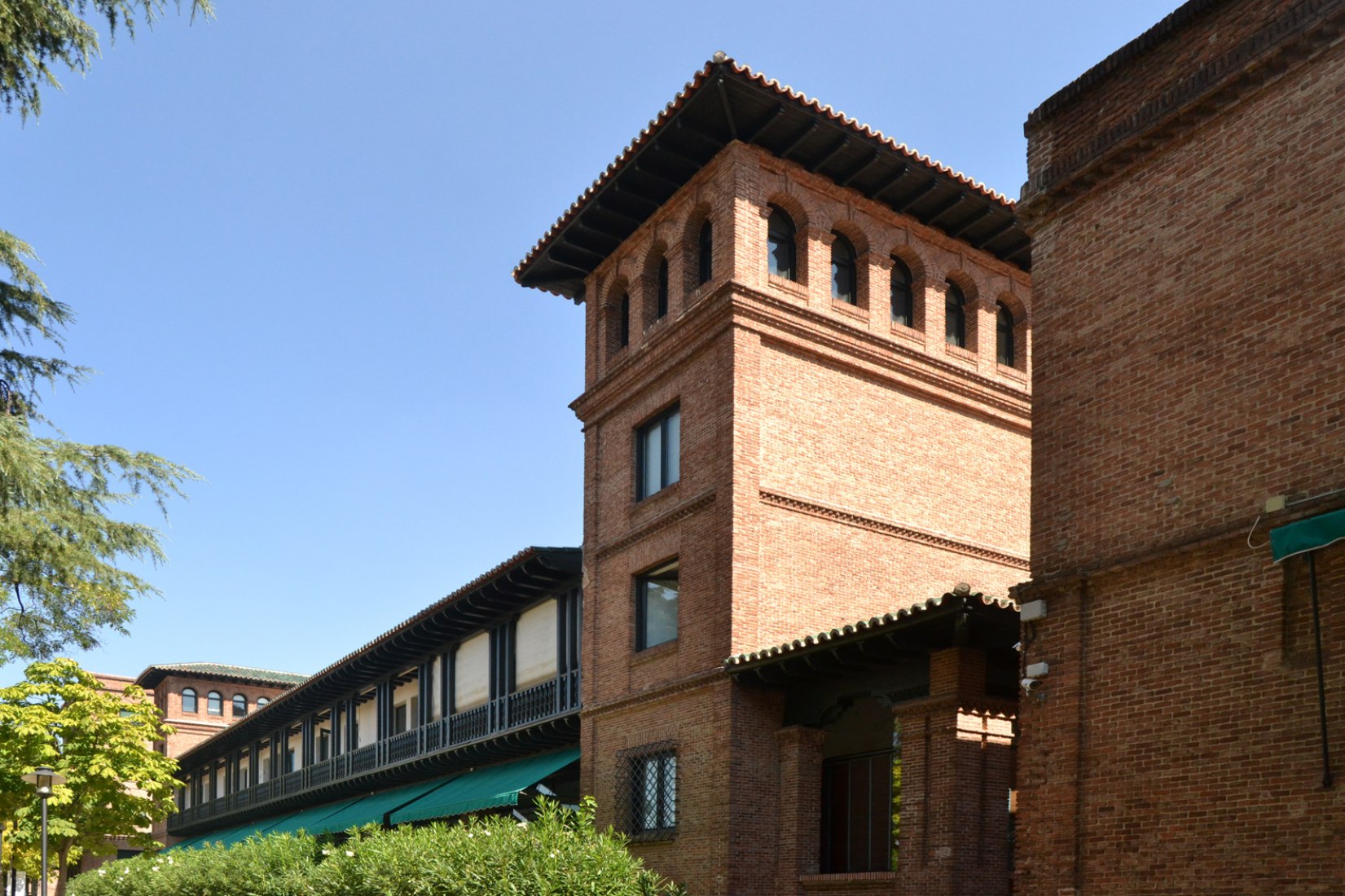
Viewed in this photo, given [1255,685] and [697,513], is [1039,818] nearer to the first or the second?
[1255,685]

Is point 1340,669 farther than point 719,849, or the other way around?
point 719,849

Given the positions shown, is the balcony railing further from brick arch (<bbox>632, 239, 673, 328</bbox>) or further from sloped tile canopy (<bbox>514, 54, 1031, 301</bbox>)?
sloped tile canopy (<bbox>514, 54, 1031, 301</bbox>)

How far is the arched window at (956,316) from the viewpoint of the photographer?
23734 millimetres

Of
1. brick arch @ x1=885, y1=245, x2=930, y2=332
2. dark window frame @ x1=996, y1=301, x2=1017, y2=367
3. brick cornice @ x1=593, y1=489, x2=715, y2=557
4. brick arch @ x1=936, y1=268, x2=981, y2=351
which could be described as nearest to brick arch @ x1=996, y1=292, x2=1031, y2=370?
dark window frame @ x1=996, y1=301, x2=1017, y2=367

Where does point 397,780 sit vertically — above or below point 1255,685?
below

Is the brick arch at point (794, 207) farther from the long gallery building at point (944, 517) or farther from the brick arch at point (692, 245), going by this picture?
the brick arch at point (692, 245)

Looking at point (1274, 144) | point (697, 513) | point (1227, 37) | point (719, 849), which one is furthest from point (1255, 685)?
point (697, 513)

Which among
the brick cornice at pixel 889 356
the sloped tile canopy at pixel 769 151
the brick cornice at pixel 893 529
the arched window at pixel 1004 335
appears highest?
the sloped tile canopy at pixel 769 151

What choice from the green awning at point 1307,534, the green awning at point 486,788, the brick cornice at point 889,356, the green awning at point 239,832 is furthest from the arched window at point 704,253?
the green awning at point 239,832

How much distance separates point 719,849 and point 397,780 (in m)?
16.5

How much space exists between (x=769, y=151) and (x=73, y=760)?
83.1 ft

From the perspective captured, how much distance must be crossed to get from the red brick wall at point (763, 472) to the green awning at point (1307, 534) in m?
9.50

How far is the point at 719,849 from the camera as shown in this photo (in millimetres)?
18828

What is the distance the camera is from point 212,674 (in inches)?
2574
